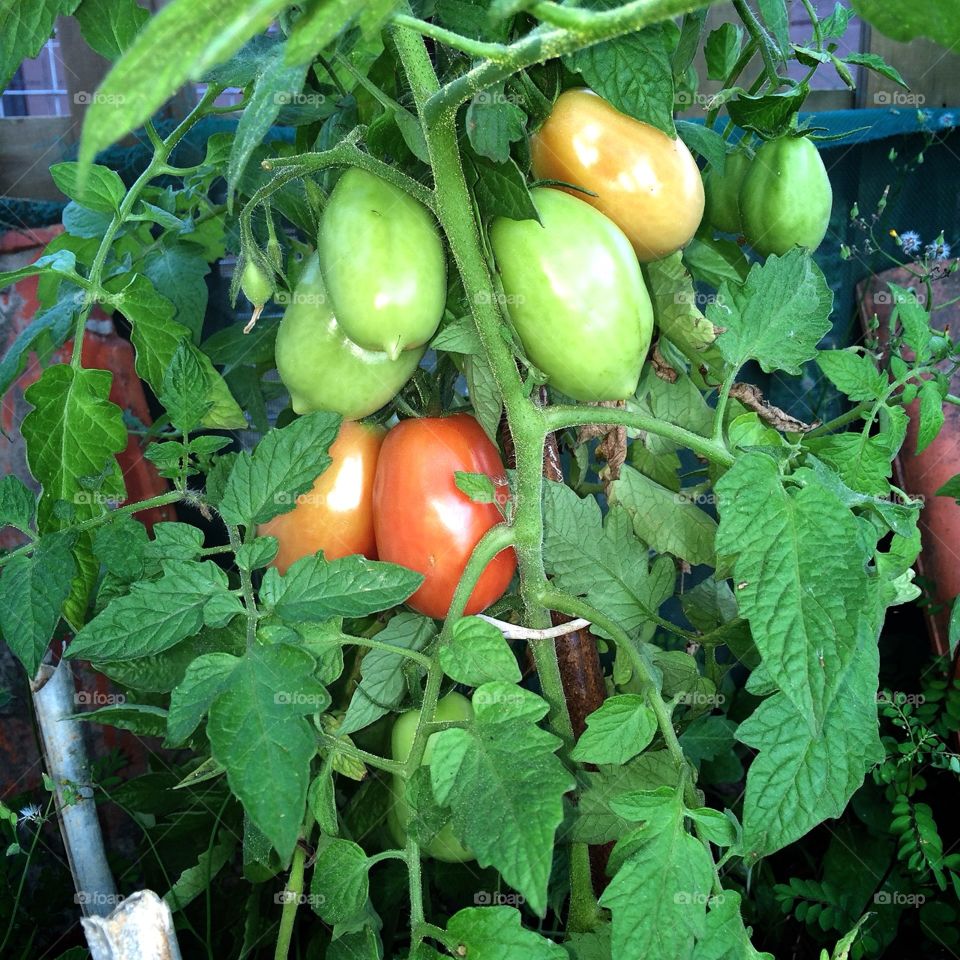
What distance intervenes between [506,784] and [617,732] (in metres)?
0.10

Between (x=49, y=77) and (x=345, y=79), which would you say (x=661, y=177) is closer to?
(x=345, y=79)

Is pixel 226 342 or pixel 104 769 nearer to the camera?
pixel 226 342

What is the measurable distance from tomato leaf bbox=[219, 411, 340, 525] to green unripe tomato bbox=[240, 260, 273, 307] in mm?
70

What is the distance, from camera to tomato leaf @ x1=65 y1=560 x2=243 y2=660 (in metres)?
0.46

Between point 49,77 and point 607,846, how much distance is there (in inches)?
67.6

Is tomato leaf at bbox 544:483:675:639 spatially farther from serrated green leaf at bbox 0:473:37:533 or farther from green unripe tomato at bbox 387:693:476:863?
serrated green leaf at bbox 0:473:37:533

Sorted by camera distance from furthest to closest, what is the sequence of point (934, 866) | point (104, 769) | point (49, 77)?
point (49, 77), point (104, 769), point (934, 866)

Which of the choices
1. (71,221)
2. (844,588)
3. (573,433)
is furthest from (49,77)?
(844,588)

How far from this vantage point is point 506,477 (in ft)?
1.90

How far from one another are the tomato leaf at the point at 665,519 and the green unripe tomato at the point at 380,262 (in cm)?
20

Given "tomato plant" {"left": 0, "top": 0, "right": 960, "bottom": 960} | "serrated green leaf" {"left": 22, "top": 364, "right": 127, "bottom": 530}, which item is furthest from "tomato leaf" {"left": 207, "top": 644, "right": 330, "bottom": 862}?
"serrated green leaf" {"left": 22, "top": 364, "right": 127, "bottom": 530}

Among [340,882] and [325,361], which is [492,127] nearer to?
[325,361]

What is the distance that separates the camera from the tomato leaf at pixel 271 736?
0.37m

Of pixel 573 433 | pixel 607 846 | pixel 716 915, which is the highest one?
pixel 573 433
